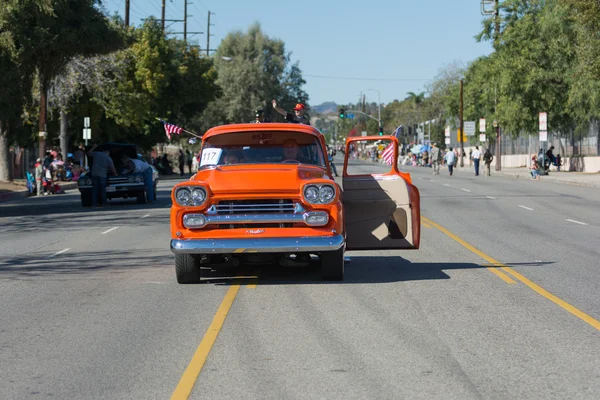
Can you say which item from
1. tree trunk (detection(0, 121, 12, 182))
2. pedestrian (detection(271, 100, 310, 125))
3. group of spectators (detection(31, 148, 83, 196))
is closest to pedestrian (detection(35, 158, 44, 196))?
group of spectators (detection(31, 148, 83, 196))

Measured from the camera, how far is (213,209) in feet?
38.7

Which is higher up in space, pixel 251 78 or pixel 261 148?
pixel 251 78

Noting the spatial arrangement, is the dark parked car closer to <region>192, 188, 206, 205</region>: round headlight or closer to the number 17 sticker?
the number 17 sticker

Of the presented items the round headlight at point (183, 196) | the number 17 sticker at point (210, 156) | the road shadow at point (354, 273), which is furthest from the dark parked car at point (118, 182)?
the round headlight at point (183, 196)

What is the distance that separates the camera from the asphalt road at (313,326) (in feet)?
23.6

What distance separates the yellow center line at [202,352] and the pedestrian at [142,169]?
21566mm

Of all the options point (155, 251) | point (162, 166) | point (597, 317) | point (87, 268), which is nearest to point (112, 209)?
point (155, 251)

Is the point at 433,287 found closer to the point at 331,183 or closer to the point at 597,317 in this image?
the point at 331,183

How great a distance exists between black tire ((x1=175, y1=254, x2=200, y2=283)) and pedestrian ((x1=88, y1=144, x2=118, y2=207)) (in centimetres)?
1900

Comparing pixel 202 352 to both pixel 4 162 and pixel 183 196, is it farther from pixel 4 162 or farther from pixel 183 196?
pixel 4 162

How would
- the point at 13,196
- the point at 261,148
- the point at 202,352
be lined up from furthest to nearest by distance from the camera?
the point at 13,196, the point at 261,148, the point at 202,352

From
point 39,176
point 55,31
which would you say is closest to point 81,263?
point 55,31

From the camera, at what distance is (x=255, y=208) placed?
11.7 metres

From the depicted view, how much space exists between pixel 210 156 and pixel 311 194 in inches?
85.0
